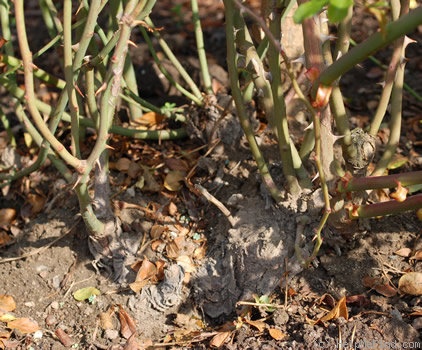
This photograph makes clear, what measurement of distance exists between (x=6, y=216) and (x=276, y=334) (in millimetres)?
1054

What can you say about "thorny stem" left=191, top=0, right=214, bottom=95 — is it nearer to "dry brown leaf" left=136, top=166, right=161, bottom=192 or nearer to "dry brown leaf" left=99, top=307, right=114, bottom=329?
"dry brown leaf" left=136, top=166, right=161, bottom=192

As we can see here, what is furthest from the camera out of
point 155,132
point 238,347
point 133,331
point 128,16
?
point 155,132

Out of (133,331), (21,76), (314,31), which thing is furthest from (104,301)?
(21,76)

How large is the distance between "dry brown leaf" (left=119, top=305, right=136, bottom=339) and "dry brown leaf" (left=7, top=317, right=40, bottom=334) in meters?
0.24

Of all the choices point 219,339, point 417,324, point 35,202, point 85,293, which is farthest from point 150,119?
point 417,324

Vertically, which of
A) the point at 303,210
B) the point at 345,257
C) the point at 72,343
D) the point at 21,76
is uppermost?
the point at 21,76

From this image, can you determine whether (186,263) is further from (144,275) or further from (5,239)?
(5,239)

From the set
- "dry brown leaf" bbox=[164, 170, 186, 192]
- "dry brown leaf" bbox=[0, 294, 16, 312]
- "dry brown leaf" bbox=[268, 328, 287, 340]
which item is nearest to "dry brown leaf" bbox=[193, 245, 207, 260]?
"dry brown leaf" bbox=[164, 170, 186, 192]

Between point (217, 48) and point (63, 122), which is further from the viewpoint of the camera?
point (217, 48)

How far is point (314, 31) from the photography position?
4.81 ft

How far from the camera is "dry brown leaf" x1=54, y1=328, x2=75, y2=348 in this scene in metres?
1.76

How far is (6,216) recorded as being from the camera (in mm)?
2172

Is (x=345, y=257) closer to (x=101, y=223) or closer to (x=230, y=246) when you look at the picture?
(x=230, y=246)

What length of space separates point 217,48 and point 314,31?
126cm
